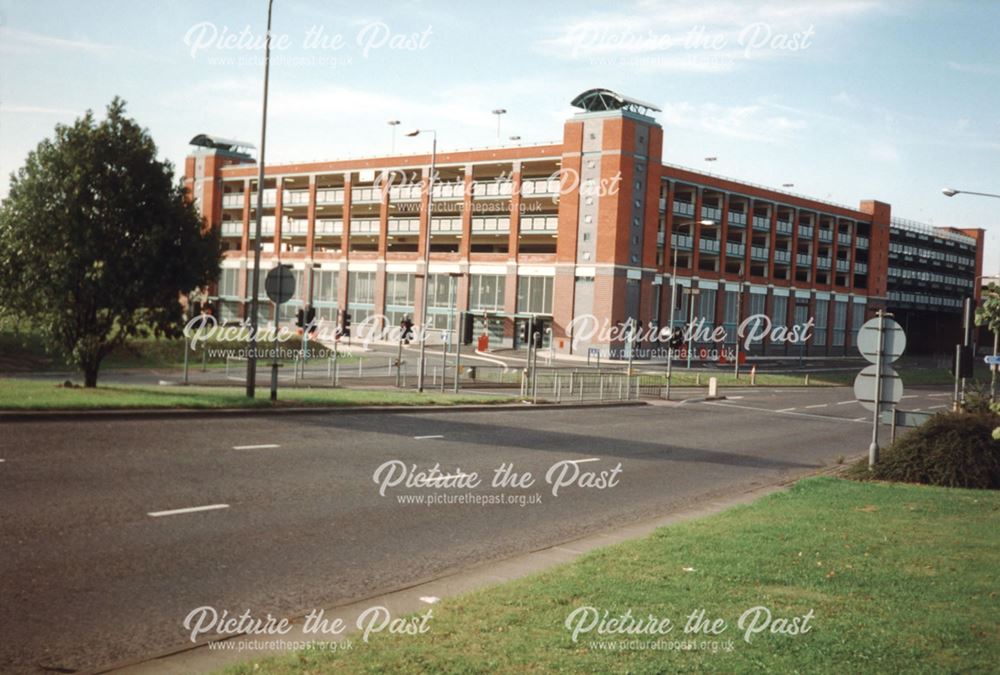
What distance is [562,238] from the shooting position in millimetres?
64812

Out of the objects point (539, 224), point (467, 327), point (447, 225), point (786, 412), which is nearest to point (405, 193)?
point (447, 225)

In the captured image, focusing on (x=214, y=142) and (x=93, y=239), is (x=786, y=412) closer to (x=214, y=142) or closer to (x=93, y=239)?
(x=93, y=239)

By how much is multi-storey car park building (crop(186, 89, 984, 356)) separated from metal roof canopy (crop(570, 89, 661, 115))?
0.11m

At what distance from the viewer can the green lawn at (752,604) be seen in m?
5.57

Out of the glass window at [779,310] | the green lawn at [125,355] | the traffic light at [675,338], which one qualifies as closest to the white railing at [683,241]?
the traffic light at [675,338]

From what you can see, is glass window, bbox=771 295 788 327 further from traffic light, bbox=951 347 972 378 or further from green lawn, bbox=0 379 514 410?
green lawn, bbox=0 379 514 410

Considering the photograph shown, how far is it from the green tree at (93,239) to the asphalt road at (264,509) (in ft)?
16.2

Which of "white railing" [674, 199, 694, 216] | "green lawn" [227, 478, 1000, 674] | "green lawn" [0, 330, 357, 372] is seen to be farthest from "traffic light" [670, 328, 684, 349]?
"green lawn" [227, 478, 1000, 674]

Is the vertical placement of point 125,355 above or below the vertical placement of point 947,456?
below

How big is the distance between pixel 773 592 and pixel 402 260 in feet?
228

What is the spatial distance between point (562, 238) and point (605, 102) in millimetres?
10615

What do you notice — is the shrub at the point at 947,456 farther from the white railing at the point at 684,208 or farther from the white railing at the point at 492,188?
the white railing at the point at 684,208

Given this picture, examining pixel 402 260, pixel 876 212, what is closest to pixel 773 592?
pixel 402 260

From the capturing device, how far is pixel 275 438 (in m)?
16.5
